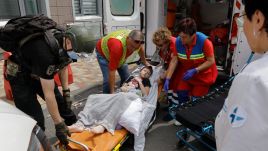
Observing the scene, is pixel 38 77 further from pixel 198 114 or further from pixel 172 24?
pixel 172 24

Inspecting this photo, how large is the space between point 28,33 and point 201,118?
1.80 meters

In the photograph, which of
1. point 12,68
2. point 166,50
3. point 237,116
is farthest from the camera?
point 166,50

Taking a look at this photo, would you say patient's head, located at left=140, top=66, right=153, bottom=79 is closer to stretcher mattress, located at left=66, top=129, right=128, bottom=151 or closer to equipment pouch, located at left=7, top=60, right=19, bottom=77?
stretcher mattress, located at left=66, top=129, right=128, bottom=151

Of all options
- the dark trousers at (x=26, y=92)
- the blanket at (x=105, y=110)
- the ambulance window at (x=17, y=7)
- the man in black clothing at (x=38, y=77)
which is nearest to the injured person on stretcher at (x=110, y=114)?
the blanket at (x=105, y=110)

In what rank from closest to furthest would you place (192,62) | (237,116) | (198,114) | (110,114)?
(237,116) < (198,114) < (110,114) < (192,62)

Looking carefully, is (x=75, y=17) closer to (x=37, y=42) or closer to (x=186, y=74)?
(x=186, y=74)

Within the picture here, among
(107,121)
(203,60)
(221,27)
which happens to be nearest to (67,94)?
(107,121)

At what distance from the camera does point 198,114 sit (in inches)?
104

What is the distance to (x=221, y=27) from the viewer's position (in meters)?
5.66

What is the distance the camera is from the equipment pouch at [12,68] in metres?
2.21

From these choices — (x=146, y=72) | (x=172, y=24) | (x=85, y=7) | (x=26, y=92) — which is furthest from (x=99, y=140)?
(x=85, y=7)

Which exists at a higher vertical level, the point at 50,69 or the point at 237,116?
→ the point at 237,116

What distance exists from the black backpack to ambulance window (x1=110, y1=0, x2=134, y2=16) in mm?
2737

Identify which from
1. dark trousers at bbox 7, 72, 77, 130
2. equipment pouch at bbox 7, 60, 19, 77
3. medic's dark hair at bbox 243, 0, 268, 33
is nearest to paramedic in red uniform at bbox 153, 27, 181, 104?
dark trousers at bbox 7, 72, 77, 130
